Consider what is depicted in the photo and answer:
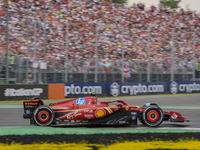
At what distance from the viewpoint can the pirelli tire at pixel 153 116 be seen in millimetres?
7410

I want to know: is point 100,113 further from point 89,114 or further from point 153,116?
point 153,116

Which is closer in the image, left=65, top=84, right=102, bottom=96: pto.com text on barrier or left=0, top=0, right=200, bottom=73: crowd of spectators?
left=65, top=84, right=102, bottom=96: pto.com text on barrier

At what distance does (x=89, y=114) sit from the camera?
716 cm

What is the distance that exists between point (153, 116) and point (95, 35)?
13584 mm

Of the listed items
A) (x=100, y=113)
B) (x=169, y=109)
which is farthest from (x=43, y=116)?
(x=169, y=109)

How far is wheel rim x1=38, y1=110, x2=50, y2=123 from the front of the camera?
7227 millimetres

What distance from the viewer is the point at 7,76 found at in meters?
15.2

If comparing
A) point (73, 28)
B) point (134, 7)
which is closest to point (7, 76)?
point (73, 28)

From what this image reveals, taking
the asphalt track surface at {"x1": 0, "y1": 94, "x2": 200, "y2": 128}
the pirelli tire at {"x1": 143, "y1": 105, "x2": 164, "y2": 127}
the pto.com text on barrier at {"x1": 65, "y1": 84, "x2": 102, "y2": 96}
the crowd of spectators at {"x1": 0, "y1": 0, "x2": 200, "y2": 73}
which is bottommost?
the asphalt track surface at {"x1": 0, "y1": 94, "x2": 200, "y2": 128}

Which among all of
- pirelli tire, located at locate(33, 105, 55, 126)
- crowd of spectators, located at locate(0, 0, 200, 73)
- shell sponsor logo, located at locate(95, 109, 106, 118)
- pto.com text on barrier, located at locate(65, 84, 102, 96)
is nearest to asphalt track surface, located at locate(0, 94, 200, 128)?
pirelli tire, located at locate(33, 105, 55, 126)

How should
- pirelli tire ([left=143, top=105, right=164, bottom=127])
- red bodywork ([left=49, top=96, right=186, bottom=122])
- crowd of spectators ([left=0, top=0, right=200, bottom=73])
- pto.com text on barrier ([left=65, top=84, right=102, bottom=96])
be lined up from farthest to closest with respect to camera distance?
crowd of spectators ([left=0, top=0, right=200, bottom=73]), pto.com text on barrier ([left=65, top=84, right=102, bottom=96]), pirelli tire ([left=143, top=105, right=164, bottom=127]), red bodywork ([left=49, top=96, right=186, bottom=122])

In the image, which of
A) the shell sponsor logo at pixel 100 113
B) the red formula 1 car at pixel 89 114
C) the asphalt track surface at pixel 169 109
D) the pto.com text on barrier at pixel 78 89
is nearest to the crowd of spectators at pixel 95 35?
the pto.com text on barrier at pixel 78 89

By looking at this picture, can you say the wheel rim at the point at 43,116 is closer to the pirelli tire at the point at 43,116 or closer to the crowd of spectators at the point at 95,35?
the pirelli tire at the point at 43,116

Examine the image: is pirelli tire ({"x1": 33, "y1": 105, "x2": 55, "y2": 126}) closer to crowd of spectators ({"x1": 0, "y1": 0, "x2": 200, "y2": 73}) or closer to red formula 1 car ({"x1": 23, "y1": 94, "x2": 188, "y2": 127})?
red formula 1 car ({"x1": 23, "y1": 94, "x2": 188, "y2": 127})
